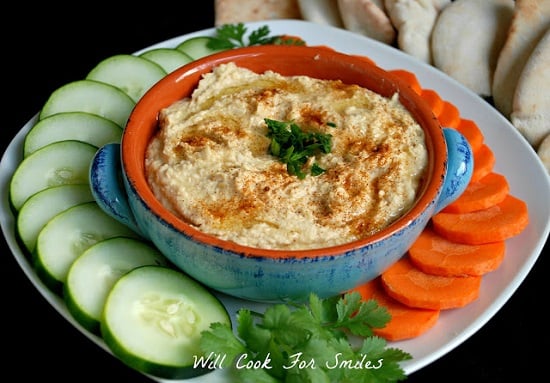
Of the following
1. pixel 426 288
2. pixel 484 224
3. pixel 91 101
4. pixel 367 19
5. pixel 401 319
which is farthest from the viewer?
pixel 367 19

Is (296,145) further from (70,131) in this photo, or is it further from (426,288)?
(70,131)

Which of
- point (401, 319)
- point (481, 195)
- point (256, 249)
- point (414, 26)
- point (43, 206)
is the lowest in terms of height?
point (401, 319)

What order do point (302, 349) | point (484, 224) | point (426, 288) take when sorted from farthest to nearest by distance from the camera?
point (484, 224) < point (426, 288) < point (302, 349)

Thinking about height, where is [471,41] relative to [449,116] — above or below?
above

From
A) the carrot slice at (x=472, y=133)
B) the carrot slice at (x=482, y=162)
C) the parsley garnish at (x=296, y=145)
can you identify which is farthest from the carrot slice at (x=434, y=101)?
the parsley garnish at (x=296, y=145)

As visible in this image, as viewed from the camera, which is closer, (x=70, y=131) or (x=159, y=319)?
(x=159, y=319)

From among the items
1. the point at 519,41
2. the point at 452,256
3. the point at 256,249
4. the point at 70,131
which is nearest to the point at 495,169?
the point at 452,256

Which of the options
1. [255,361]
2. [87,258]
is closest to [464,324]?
[255,361]

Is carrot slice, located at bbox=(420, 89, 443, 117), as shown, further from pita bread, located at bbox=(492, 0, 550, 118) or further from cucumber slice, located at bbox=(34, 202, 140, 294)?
cucumber slice, located at bbox=(34, 202, 140, 294)
